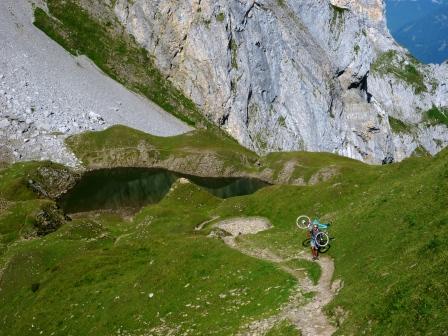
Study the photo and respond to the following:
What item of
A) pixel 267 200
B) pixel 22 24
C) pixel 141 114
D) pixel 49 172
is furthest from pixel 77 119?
pixel 267 200

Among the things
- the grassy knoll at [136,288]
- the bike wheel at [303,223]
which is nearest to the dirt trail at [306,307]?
the grassy knoll at [136,288]

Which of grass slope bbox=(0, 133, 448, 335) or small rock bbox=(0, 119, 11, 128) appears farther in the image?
small rock bbox=(0, 119, 11, 128)

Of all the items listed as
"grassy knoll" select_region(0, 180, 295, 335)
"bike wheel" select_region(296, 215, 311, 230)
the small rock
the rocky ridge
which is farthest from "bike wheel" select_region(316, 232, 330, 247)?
the small rock

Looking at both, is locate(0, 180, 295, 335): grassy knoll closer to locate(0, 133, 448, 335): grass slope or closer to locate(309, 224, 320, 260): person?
locate(0, 133, 448, 335): grass slope

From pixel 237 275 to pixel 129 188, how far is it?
3606 inches

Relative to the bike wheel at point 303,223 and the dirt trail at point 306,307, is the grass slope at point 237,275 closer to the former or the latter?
the dirt trail at point 306,307

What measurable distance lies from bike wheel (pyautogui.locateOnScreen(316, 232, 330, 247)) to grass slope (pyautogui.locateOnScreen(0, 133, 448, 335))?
Result: 0.73m

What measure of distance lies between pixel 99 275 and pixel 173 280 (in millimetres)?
8555

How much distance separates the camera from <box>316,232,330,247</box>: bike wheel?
1500 inches

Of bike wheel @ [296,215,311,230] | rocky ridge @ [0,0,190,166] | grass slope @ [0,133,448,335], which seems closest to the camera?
grass slope @ [0,133,448,335]

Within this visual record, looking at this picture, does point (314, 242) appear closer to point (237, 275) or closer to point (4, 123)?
point (237, 275)

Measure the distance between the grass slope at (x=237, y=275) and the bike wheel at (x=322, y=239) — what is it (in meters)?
0.73

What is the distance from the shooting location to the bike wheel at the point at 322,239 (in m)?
38.1

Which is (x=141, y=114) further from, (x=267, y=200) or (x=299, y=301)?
(x=299, y=301)
